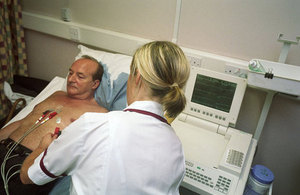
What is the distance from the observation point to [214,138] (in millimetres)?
1378

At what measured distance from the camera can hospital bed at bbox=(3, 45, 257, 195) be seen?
111 cm

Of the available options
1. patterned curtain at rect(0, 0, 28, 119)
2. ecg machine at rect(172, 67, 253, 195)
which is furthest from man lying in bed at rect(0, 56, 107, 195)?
patterned curtain at rect(0, 0, 28, 119)

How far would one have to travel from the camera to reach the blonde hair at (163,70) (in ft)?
2.72

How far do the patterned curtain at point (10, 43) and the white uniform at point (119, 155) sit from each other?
160cm

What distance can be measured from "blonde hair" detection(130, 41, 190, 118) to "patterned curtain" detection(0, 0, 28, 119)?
1722 mm

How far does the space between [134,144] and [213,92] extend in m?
0.77

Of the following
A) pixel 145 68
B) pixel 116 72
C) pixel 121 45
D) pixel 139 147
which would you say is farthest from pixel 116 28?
pixel 139 147

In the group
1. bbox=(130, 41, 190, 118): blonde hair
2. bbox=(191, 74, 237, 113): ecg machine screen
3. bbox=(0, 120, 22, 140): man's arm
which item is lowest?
bbox=(0, 120, 22, 140): man's arm

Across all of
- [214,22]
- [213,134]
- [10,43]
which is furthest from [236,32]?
[10,43]

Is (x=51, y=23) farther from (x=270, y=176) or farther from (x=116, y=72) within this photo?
(x=270, y=176)

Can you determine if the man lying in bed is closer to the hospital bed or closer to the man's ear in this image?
the man's ear

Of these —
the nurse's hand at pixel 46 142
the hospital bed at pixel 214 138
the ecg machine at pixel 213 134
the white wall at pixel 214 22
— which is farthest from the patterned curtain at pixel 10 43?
the ecg machine at pixel 213 134

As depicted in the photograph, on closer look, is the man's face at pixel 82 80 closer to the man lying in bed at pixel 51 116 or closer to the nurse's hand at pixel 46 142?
the man lying in bed at pixel 51 116

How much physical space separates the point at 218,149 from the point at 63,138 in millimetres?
831
